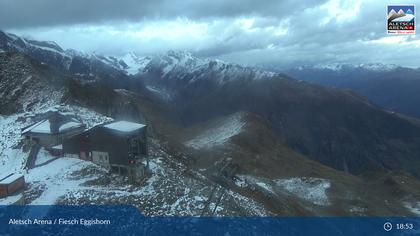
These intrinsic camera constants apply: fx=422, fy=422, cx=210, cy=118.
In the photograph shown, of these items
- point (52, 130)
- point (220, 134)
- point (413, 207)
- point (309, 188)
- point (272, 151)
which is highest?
point (52, 130)

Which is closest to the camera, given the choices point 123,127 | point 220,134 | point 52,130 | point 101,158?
point 123,127

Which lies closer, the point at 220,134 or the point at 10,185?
the point at 10,185

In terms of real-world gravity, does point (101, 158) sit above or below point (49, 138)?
below

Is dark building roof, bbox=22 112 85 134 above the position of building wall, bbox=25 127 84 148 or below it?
above

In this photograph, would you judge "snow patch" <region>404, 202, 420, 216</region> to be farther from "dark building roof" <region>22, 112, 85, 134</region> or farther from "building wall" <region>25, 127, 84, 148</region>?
"building wall" <region>25, 127, 84, 148</region>

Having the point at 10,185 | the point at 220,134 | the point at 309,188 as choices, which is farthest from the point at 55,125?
the point at 220,134

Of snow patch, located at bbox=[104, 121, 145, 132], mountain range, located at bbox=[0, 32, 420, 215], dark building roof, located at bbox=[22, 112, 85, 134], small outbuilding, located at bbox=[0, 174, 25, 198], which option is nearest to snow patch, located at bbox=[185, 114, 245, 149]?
mountain range, located at bbox=[0, 32, 420, 215]

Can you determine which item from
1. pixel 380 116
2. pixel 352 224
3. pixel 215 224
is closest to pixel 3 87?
pixel 215 224

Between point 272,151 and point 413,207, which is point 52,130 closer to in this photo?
point 413,207

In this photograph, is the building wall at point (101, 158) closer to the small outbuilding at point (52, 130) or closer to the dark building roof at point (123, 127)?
the dark building roof at point (123, 127)

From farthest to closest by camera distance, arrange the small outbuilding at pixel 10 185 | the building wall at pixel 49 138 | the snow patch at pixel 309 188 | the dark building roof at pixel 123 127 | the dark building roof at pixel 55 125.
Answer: the snow patch at pixel 309 188
the dark building roof at pixel 55 125
the building wall at pixel 49 138
the dark building roof at pixel 123 127
the small outbuilding at pixel 10 185

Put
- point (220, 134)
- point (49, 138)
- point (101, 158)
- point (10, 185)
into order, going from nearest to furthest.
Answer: point (10, 185) → point (101, 158) → point (49, 138) → point (220, 134)

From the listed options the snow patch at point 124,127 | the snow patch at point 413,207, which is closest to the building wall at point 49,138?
the snow patch at point 124,127
